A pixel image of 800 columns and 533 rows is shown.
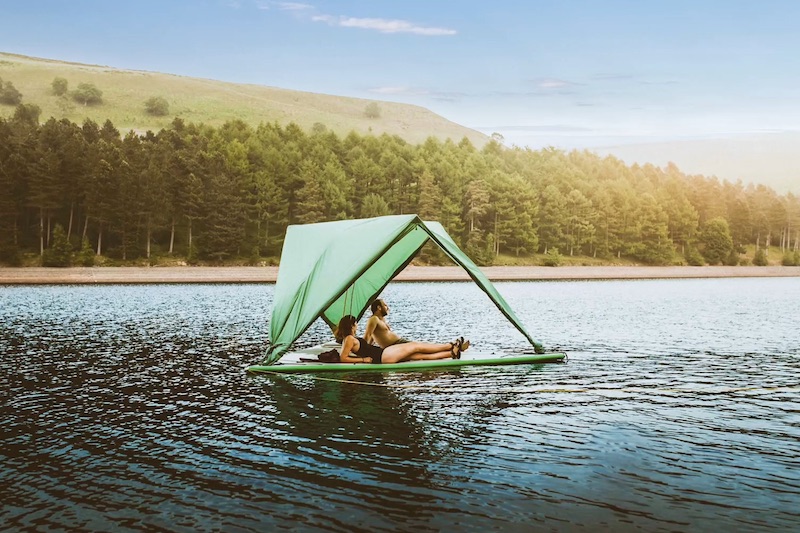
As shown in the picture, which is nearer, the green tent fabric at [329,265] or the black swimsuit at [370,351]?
the green tent fabric at [329,265]

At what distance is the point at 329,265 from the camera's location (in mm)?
18656

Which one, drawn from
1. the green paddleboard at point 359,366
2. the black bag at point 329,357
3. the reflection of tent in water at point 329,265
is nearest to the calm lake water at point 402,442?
the green paddleboard at point 359,366

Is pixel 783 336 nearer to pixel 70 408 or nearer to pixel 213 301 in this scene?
pixel 70 408

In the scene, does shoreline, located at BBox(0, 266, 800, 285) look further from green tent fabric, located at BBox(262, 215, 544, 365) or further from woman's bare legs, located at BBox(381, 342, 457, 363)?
woman's bare legs, located at BBox(381, 342, 457, 363)

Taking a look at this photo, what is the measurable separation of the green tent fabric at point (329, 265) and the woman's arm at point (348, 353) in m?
1.08

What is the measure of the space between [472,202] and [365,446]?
338ft

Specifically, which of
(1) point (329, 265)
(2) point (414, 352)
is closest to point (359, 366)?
(2) point (414, 352)

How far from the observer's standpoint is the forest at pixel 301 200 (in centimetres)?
8688

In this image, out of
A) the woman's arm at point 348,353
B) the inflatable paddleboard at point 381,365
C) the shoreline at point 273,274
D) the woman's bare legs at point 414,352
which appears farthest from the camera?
the shoreline at point 273,274

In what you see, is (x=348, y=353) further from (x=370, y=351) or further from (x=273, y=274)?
(x=273, y=274)

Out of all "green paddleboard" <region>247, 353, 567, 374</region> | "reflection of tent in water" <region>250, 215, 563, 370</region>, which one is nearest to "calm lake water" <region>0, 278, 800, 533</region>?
"green paddleboard" <region>247, 353, 567, 374</region>

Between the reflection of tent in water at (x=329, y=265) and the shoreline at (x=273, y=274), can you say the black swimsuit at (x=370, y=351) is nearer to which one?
the reflection of tent in water at (x=329, y=265)

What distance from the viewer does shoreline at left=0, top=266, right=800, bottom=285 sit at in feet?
236

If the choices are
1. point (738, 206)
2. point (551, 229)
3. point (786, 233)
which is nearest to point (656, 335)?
point (551, 229)
